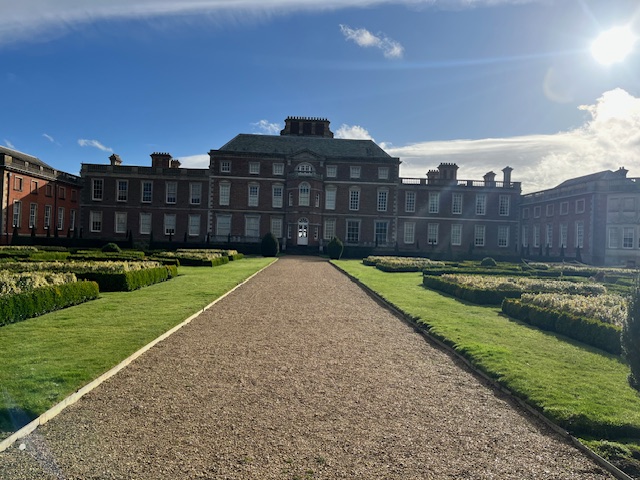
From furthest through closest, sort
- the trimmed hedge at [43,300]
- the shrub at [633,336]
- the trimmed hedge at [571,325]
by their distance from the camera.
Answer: the trimmed hedge at [43,300] < the trimmed hedge at [571,325] < the shrub at [633,336]

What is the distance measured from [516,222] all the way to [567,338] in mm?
46246

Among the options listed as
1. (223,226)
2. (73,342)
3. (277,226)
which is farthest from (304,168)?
(73,342)

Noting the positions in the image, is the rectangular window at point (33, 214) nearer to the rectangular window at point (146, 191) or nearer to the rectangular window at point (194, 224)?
the rectangular window at point (146, 191)

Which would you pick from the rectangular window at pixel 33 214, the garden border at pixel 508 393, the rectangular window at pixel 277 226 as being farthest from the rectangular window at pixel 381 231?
the garden border at pixel 508 393

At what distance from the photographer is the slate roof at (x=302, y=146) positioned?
5009cm

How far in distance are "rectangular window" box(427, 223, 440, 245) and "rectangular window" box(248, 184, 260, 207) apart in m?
19.1

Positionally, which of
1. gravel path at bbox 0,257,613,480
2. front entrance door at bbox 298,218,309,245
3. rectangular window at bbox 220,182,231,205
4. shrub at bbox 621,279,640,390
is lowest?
gravel path at bbox 0,257,613,480

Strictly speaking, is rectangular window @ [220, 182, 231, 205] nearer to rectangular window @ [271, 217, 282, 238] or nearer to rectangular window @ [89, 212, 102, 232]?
rectangular window @ [271, 217, 282, 238]

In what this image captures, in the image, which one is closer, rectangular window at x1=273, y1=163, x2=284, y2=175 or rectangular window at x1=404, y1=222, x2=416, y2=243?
rectangular window at x1=273, y1=163, x2=284, y2=175

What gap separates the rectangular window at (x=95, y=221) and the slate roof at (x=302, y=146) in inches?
586

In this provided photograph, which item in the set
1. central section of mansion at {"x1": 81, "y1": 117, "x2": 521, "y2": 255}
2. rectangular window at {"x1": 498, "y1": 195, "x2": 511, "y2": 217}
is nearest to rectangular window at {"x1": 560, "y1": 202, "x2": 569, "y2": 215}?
central section of mansion at {"x1": 81, "y1": 117, "x2": 521, "y2": 255}

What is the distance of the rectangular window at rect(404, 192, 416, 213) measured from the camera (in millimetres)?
51719

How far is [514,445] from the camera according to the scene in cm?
466

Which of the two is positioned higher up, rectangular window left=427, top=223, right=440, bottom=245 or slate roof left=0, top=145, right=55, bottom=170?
slate roof left=0, top=145, right=55, bottom=170
